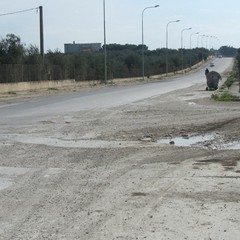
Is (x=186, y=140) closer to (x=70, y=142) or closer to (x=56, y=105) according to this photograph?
(x=70, y=142)

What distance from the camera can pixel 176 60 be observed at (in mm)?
157500

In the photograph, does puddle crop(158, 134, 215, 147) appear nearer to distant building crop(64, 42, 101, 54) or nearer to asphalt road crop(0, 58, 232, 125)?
asphalt road crop(0, 58, 232, 125)

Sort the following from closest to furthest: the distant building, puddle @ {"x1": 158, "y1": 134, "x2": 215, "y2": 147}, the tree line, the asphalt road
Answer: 1. puddle @ {"x1": 158, "y1": 134, "x2": 215, "y2": 147}
2. the asphalt road
3. the tree line
4. the distant building

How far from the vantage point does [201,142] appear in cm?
1414

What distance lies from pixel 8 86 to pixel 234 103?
24782 millimetres

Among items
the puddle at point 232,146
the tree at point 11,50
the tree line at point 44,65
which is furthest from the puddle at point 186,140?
the tree at point 11,50

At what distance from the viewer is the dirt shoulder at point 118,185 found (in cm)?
637

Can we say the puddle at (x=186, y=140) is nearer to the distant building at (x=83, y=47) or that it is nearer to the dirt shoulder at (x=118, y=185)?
the dirt shoulder at (x=118, y=185)

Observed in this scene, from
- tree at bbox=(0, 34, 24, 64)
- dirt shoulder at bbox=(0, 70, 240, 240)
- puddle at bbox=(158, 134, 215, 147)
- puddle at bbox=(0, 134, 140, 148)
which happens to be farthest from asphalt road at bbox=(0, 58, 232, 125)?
tree at bbox=(0, 34, 24, 64)

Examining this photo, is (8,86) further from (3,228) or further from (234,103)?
(3,228)

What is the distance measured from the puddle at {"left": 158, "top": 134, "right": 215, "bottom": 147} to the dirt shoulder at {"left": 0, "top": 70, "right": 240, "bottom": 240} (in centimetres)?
5

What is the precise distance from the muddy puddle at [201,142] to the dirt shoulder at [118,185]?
26mm

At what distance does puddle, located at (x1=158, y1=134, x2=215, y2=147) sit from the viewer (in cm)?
1395

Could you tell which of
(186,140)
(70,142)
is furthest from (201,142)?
(70,142)
